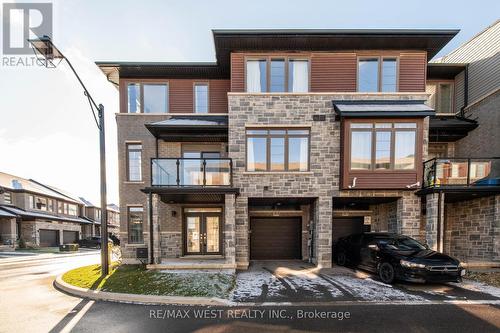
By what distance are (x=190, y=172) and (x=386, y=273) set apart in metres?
8.11

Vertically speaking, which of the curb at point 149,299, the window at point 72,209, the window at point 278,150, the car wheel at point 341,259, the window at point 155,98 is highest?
the window at point 155,98

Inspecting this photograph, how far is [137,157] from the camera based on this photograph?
12086 mm

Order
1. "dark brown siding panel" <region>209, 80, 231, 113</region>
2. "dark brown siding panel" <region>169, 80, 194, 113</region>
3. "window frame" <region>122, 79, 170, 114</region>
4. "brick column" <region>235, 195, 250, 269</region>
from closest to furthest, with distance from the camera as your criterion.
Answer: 1. "brick column" <region>235, 195, 250, 269</region>
2. "window frame" <region>122, 79, 170, 114</region>
3. "dark brown siding panel" <region>169, 80, 194, 113</region>
4. "dark brown siding panel" <region>209, 80, 231, 113</region>

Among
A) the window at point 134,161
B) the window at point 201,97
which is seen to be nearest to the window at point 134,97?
the window at point 134,161

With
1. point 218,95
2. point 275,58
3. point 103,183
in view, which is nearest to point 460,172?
point 275,58

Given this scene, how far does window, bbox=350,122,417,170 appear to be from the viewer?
31.8ft

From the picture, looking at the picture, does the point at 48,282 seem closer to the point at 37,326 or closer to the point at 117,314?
the point at 37,326

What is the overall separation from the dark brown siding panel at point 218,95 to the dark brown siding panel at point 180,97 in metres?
1.11

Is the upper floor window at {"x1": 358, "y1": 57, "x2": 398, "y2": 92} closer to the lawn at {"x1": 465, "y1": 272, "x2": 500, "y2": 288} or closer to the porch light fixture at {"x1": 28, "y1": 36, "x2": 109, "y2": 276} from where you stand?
the lawn at {"x1": 465, "y1": 272, "x2": 500, "y2": 288}

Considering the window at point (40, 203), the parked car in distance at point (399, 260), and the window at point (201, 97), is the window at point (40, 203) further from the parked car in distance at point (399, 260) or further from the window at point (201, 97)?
the parked car in distance at point (399, 260)

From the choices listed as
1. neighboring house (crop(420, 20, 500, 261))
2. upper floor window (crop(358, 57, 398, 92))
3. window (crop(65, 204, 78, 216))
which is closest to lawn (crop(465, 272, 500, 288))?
neighboring house (crop(420, 20, 500, 261))

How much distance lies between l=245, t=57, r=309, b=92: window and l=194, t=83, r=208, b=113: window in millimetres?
2949

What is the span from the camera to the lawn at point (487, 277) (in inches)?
306

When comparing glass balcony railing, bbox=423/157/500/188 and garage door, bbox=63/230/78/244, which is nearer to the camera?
glass balcony railing, bbox=423/157/500/188
